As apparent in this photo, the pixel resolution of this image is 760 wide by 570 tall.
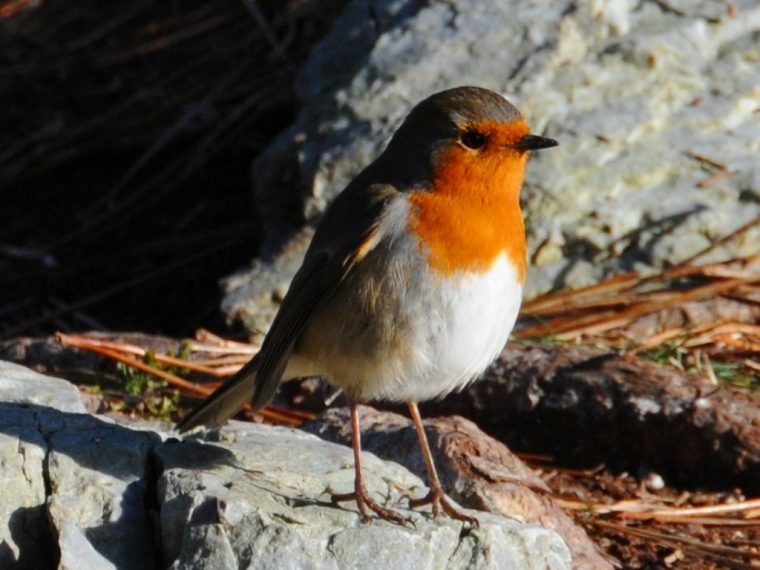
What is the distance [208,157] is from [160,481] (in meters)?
3.88

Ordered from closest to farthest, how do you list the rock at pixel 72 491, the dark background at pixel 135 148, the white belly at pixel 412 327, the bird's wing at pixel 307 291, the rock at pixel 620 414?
the rock at pixel 72 491, the white belly at pixel 412 327, the bird's wing at pixel 307 291, the rock at pixel 620 414, the dark background at pixel 135 148

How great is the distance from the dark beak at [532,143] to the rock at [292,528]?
109 centimetres

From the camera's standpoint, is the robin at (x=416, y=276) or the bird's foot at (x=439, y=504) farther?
the robin at (x=416, y=276)

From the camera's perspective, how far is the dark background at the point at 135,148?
6637mm

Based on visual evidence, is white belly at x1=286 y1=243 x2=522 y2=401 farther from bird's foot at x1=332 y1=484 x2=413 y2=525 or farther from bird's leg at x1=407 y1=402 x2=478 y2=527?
bird's foot at x1=332 y1=484 x2=413 y2=525

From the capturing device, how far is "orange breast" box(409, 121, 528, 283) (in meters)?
3.94

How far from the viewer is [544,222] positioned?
563 cm

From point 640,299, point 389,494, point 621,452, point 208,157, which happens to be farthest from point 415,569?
point 208,157

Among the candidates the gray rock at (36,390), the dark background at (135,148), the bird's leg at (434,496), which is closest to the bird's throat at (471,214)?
the bird's leg at (434,496)

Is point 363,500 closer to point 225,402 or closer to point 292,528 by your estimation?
point 292,528

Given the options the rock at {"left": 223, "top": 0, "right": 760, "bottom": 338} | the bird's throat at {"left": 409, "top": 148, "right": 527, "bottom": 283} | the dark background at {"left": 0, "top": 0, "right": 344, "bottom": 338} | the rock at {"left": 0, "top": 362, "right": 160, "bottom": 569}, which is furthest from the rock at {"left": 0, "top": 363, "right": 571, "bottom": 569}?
the dark background at {"left": 0, "top": 0, "right": 344, "bottom": 338}

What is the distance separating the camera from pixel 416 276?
3.90m

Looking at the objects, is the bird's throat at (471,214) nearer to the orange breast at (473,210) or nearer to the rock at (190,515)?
the orange breast at (473,210)

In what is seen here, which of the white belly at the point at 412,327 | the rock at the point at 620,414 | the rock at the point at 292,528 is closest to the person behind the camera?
the rock at the point at 292,528
